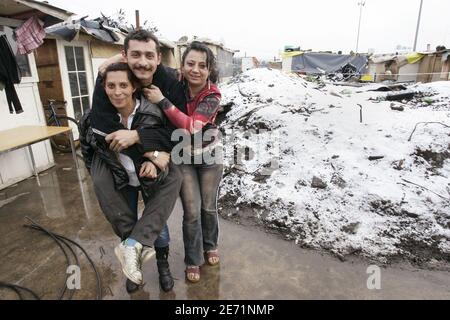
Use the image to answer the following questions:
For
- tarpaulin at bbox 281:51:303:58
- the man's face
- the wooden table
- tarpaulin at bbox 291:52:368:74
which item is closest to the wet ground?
the wooden table

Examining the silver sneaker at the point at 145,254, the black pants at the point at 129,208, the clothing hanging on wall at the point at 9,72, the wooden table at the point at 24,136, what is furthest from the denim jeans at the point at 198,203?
the clothing hanging on wall at the point at 9,72

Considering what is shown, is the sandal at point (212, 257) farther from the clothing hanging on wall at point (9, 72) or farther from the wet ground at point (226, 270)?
the clothing hanging on wall at point (9, 72)

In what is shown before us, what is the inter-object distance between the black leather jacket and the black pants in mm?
50

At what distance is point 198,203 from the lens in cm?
240

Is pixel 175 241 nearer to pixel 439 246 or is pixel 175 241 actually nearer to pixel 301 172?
pixel 301 172

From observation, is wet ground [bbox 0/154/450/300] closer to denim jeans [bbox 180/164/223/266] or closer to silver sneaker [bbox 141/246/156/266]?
denim jeans [bbox 180/164/223/266]

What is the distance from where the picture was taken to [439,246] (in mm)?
2912

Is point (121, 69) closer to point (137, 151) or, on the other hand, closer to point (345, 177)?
point (137, 151)

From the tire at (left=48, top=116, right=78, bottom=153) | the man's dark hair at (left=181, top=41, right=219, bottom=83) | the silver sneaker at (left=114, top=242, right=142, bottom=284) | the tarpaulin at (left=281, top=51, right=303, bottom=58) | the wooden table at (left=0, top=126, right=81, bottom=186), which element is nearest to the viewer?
the silver sneaker at (left=114, top=242, right=142, bottom=284)

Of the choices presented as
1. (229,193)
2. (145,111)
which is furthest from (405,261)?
(145,111)

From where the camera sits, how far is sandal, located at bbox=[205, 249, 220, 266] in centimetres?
275

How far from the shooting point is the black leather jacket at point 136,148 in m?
2.08

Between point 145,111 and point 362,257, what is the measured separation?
2.48 m

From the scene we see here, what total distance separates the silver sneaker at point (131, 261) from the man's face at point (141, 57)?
1228mm
